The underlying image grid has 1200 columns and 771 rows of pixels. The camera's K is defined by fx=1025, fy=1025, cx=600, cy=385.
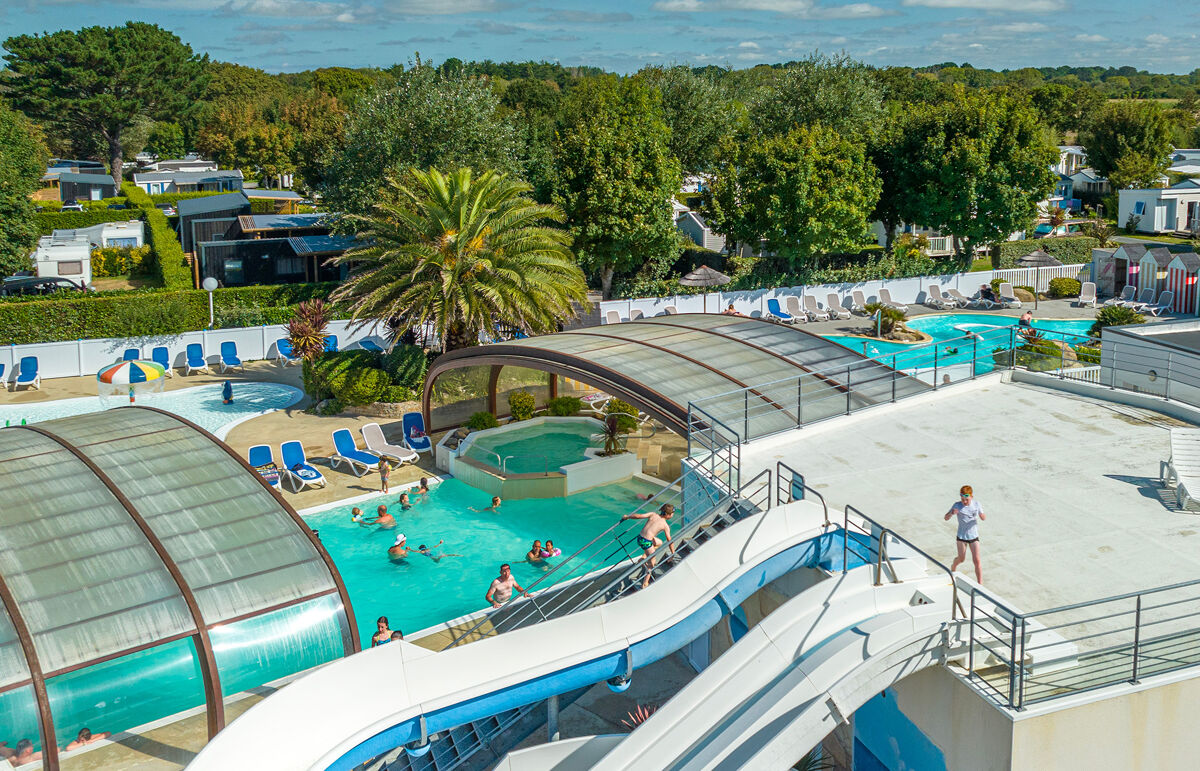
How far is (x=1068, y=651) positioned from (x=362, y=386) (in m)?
23.3

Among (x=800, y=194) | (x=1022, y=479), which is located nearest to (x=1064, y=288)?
(x=800, y=194)

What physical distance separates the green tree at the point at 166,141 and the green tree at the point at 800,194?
268 feet

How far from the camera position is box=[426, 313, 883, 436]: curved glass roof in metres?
20.1

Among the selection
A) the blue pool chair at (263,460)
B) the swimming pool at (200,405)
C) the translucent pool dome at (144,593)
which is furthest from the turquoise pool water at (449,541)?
the swimming pool at (200,405)

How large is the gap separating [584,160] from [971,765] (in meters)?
35.2

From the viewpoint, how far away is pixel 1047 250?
5325 cm

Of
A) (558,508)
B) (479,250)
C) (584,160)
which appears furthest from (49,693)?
(584,160)

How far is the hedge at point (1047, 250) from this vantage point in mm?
52375

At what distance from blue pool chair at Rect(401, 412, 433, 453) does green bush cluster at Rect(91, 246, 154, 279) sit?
34.3 metres

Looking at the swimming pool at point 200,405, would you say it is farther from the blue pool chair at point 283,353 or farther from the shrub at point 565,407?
the shrub at point 565,407

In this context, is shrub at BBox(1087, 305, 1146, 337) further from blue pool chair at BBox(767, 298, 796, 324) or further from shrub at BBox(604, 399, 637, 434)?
shrub at BBox(604, 399, 637, 434)

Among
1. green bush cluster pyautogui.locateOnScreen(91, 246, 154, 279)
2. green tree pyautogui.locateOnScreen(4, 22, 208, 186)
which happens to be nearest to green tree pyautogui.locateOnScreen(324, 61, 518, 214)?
green bush cluster pyautogui.locateOnScreen(91, 246, 154, 279)

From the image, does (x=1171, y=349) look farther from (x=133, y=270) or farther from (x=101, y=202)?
(x=101, y=202)

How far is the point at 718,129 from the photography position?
219ft
